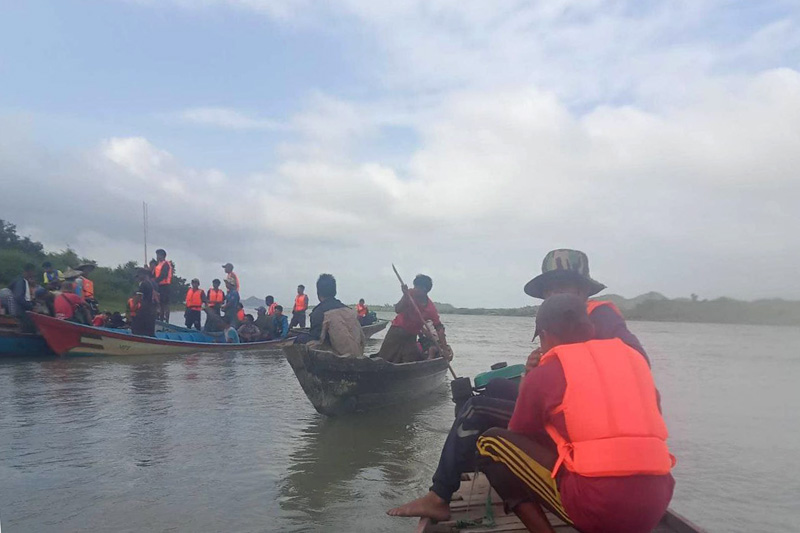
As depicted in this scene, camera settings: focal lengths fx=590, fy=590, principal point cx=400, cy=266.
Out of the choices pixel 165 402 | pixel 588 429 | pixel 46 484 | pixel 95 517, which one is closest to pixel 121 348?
pixel 165 402

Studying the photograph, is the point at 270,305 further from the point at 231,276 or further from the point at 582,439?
the point at 582,439

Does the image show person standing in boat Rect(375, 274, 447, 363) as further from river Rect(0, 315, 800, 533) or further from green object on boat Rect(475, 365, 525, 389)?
green object on boat Rect(475, 365, 525, 389)

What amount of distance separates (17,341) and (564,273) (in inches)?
533

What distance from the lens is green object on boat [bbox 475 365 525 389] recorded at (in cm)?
410

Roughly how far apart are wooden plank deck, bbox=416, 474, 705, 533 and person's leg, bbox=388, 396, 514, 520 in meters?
0.08

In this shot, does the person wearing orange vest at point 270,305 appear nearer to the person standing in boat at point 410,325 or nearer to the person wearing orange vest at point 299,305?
the person wearing orange vest at point 299,305

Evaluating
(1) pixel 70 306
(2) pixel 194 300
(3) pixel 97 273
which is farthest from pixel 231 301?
(3) pixel 97 273

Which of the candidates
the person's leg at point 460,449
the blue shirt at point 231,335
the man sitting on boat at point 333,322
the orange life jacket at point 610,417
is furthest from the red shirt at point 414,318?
the blue shirt at point 231,335

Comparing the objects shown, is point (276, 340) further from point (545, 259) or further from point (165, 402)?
point (545, 259)

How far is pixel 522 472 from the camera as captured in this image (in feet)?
9.25

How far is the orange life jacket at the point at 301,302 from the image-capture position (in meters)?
20.5

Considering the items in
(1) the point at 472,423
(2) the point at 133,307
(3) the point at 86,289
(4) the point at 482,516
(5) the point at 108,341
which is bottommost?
(4) the point at 482,516

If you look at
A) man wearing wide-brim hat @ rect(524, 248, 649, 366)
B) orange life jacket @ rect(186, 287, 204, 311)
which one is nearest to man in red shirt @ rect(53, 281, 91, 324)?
orange life jacket @ rect(186, 287, 204, 311)

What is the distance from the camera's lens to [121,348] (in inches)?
556
